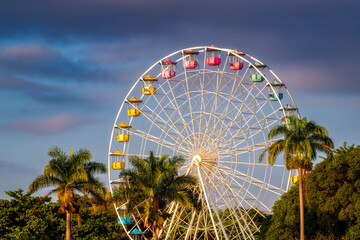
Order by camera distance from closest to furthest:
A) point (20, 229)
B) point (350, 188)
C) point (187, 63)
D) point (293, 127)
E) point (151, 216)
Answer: point (151, 216) < point (293, 127) < point (350, 188) < point (20, 229) < point (187, 63)

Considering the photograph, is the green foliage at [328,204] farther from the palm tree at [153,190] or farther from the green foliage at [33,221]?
the green foliage at [33,221]

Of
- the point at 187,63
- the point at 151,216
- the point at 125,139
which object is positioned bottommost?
the point at 151,216

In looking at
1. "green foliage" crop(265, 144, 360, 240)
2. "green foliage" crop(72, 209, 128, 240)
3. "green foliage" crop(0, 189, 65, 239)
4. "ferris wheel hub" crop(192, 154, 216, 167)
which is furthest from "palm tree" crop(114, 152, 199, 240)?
"green foliage" crop(72, 209, 128, 240)

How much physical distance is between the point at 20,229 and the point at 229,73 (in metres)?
21.2

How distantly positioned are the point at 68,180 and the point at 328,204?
21.5 meters

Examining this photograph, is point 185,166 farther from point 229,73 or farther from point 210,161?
point 229,73

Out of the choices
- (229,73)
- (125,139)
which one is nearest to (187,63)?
(229,73)

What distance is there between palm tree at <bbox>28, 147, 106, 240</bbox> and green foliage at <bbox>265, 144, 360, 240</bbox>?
60.7 ft

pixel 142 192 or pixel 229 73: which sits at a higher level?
pixel 229 73

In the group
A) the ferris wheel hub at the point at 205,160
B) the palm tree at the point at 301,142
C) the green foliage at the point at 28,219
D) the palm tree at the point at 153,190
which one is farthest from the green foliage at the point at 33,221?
the palm tree at the point at 301,142

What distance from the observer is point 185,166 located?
6097cm

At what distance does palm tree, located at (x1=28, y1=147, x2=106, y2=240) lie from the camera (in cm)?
4409

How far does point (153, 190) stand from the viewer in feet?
142

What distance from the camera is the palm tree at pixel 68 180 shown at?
44094mm
